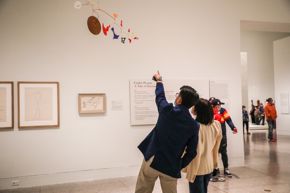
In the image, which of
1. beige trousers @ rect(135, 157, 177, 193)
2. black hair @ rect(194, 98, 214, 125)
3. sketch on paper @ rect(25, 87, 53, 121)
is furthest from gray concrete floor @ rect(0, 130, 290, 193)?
black hair @ rect(194, 98, 214, 125)

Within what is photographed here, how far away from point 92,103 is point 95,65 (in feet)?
2.51

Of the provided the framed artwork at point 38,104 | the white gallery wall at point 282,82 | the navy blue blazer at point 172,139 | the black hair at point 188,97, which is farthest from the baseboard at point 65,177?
the white gallery wall at point 282,82

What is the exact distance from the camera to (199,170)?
323cm

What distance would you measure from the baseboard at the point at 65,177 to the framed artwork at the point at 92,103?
1183 millimetres

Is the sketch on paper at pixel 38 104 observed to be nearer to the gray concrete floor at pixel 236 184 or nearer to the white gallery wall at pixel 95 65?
the white gallery wall at pixel 95 65

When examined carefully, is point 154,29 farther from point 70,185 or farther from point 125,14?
point 70,185

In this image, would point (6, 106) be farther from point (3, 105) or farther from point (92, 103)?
point (92, 103)

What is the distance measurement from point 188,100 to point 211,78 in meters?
3.99

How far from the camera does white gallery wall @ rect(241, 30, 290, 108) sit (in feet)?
53.5

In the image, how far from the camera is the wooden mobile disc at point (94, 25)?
19.7ft

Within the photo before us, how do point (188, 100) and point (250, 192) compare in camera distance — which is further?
point (250, 192)

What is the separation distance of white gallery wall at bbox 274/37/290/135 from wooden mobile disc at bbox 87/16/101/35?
34.1 feet

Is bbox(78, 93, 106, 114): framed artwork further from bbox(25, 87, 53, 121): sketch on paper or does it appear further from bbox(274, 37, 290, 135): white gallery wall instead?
bbox(274, 37, 290, 135): white gallery wall

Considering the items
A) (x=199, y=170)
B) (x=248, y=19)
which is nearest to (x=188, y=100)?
(x=199, y=170)
